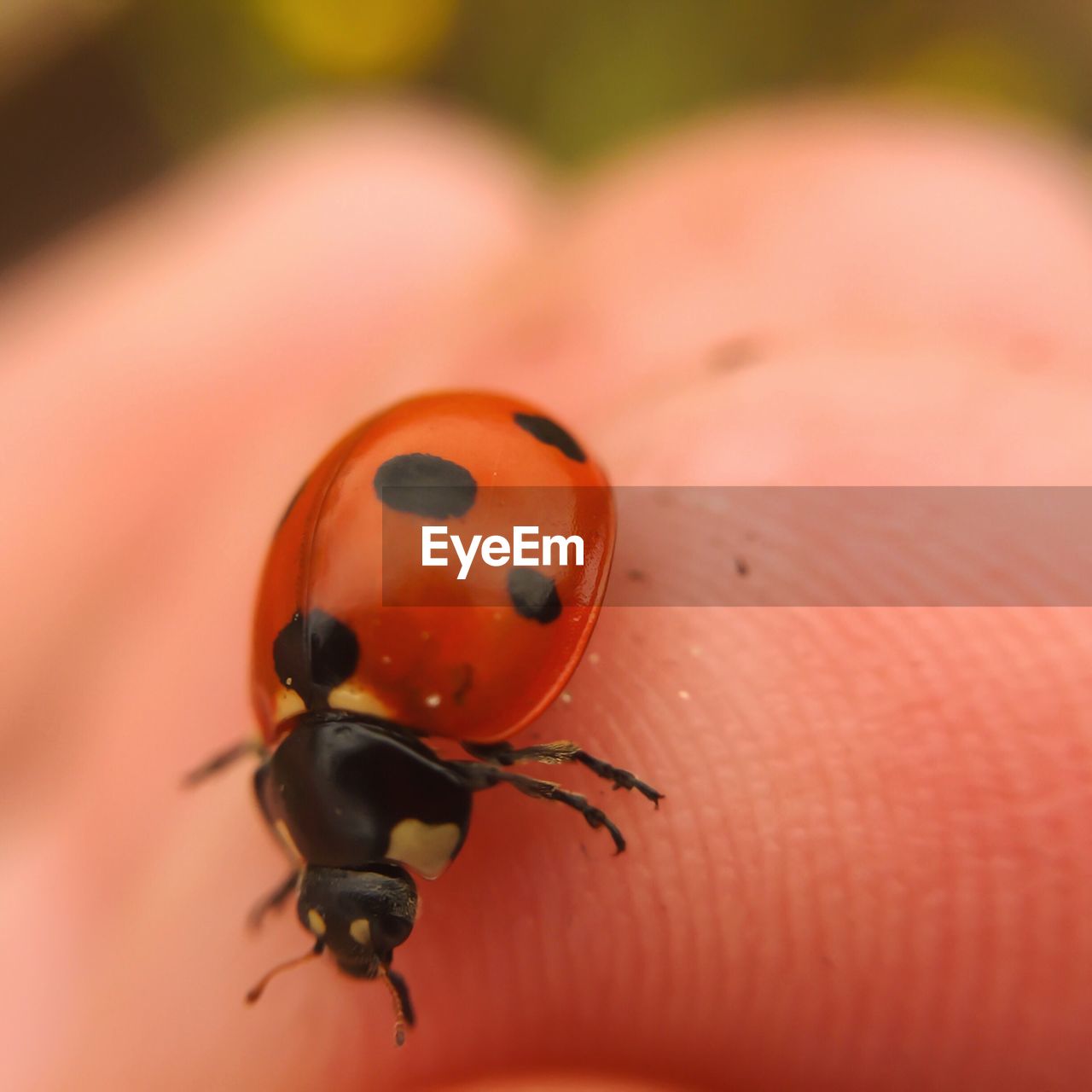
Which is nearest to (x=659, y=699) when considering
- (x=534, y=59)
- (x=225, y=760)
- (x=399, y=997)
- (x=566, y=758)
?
(x=566, y=758)

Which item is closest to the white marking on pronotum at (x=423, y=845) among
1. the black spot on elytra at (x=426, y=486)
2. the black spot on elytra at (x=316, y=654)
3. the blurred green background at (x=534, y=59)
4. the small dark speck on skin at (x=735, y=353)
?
the black spot on elytra at (x=316, y=654)

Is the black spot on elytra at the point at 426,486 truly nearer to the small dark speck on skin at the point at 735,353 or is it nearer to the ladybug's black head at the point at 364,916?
the ladybug's black head at the point at 364,916

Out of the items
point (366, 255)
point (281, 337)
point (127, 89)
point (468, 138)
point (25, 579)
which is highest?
point (127, 89)

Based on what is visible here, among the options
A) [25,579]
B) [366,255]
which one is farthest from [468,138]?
[25,579]

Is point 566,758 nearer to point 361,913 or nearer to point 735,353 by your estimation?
point 361,913

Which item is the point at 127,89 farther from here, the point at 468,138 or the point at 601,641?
the point at 601,641

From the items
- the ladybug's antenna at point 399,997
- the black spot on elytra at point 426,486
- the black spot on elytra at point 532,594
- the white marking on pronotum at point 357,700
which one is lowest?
the ladybug's antenna at point 399,997
